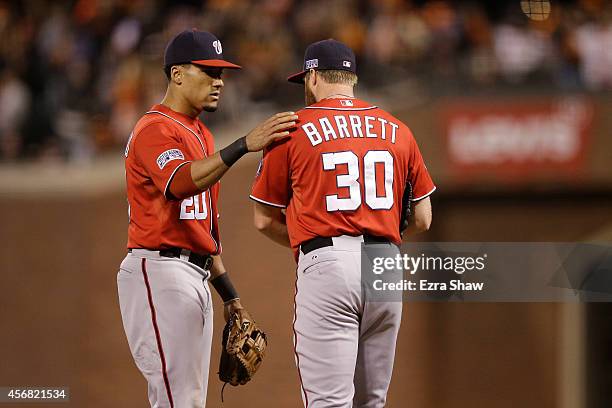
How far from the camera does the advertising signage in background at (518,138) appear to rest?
246 inches

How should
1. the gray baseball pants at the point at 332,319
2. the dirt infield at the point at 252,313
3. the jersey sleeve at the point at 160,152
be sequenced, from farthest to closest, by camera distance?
the dirt infield at the point at 252,313
the jersey sleeve at the point at 160,152
the gray baseball pants at the point at 332,319

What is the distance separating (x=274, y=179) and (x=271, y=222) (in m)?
0.21

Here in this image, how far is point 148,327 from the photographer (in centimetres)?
359

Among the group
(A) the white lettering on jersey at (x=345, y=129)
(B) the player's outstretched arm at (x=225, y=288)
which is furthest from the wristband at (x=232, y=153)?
(B) the player's outstretched arm at (x=225, y=288)

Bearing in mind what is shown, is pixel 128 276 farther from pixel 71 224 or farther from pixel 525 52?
pixel 525 52

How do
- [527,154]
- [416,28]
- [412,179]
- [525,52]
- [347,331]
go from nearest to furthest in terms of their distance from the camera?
[347,331], [412,179], [527,154], [525,52], [416,28]

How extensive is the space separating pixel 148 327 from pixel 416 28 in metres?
4.43

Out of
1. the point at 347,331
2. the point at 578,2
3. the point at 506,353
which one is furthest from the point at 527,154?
the point at 347,331

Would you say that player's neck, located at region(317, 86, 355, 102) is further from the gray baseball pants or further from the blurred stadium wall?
the blurred stadium wall

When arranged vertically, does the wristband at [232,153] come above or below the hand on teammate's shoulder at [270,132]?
below

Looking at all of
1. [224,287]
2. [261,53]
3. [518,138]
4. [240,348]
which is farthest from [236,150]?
[261,53]

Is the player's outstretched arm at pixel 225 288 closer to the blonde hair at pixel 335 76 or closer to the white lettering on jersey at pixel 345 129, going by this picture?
the white lettering on jersey at pixel 345 129

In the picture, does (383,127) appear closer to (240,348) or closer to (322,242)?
(322,242)

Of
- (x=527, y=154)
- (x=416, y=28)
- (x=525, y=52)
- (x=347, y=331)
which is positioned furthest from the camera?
(x=416, y=28)
